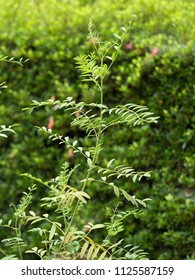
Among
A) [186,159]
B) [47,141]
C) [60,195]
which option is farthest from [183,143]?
[60,195]

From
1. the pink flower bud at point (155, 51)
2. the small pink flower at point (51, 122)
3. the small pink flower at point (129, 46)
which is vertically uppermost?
the pink flower bud at point (155, 51)

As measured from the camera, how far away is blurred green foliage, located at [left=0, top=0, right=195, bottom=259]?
14.9 ft

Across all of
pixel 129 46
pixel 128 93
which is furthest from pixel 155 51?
pixel 128 93

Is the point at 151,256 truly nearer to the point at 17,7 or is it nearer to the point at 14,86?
the point at 14,86

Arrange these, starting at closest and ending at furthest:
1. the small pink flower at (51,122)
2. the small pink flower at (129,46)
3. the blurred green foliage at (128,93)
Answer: the blurred green foliage at (128,93) → the small pink flower at (129,46) → the small pink flower at (51,122)

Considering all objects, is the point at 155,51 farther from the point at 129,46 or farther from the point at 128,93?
the point at 128,93

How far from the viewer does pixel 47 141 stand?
16.4 feet

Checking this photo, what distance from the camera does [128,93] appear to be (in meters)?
4.74

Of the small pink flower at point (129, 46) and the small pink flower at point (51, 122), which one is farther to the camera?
the small pink flower at point (51, 122)

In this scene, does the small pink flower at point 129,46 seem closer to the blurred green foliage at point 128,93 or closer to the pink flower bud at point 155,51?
the blurred green foliage at point 128,93

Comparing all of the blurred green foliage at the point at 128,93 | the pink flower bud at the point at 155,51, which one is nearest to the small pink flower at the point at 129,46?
the blurred green foliage at the point at 128,93

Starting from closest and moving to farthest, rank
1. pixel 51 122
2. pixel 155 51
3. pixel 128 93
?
pixel 155 51, pixel 128 93, pixel 51 122

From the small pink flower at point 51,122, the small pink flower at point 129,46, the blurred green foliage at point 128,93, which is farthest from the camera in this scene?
the small pink flower at point 51,122

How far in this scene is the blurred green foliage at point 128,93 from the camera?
14.9 ft
